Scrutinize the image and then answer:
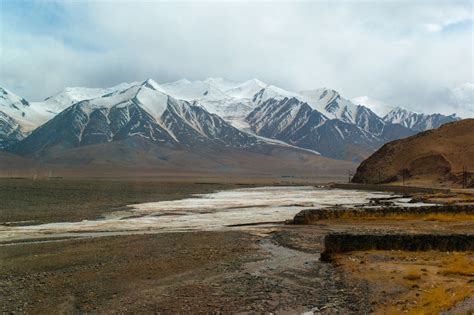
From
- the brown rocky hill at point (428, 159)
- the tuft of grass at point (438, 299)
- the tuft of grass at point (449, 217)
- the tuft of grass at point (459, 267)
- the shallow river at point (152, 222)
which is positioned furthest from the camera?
the brown rocky hill at point (428, 159)

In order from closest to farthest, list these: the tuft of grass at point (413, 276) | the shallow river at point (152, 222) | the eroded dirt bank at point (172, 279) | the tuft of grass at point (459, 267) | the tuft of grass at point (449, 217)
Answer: the eroded dirt bank at point (172, 279)
the tuft of grass at point (413, 276)
the tuft of grass at point (459, 267)
the shallow river at point (152, 222)
the tuft of grass at point (449, 217)

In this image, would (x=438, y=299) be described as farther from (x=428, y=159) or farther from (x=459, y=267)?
(x=428, y=159)

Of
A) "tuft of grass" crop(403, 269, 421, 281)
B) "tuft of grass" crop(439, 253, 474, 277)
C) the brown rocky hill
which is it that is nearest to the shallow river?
"tuft of grass" crop(439, 253, 474, 277)

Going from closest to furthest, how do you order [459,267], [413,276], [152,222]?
[413,276]
[459,267]
[152,222]

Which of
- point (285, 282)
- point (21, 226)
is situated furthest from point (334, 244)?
point (21, 226)

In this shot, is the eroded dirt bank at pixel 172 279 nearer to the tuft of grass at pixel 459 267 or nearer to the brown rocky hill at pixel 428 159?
the tuft of grass at pixel 459 267

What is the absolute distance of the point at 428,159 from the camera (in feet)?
458

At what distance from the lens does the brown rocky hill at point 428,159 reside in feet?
426

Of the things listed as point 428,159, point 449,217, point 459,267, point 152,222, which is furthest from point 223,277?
point 428,159

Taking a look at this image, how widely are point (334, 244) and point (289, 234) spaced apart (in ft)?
32.7

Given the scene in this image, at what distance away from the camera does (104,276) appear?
1013 inches

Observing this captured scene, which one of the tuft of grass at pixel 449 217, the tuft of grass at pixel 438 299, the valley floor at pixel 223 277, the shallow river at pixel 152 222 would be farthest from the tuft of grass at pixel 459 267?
the shallow river at pixel 152 222

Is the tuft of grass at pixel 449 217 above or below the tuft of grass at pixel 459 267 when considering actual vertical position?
above

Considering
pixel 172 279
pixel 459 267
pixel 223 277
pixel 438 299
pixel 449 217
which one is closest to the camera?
pixel 438 299
